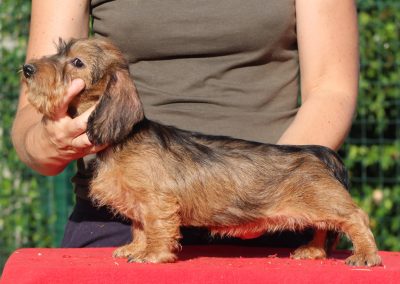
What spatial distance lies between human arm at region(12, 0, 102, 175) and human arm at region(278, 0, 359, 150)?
3.56ft

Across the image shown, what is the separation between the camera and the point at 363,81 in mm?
8211

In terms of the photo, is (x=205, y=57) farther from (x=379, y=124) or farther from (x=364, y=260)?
(x=379, y=124)

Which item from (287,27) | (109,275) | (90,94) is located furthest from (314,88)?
(109,275)

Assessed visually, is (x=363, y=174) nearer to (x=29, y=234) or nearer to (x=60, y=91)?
(x=29, y=234)

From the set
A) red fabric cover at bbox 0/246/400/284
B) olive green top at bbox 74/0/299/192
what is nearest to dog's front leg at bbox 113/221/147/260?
red fabric cover at bbox 0/246/400/284

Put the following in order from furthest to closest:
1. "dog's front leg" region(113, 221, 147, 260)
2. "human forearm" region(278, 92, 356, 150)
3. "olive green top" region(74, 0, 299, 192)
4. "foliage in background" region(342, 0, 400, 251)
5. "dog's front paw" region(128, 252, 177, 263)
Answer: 1. "foliage in background" region(342, 0, 400, 251)
2. "olive green top" region(74, 0, 299, 192)
3. "human forearm" region(278, 92, 356, 150)
4. "dog's front leg" region(113, 221, 147, 260)
5. "dog's front paw" region(128, 252, 177, 263)

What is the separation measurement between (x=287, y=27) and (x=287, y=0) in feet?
0.45

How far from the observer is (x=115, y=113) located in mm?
3707

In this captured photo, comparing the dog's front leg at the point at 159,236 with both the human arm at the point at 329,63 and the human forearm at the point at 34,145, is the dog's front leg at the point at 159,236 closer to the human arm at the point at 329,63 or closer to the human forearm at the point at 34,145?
the human forearm at the point at 34,145

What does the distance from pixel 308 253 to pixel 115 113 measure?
1.08 metres

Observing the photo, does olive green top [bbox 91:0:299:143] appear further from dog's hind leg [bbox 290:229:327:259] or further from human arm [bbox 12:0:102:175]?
dog's hind leg [bbox 290:229:327:259]

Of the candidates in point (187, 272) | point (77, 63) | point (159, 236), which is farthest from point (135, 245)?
point (77, 63)

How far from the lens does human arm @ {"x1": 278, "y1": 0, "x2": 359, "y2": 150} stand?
4.34m

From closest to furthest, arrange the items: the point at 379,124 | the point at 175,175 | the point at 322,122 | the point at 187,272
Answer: the point at 187,272, the point at 175,175, the point at 322,122, the point at 379,124
